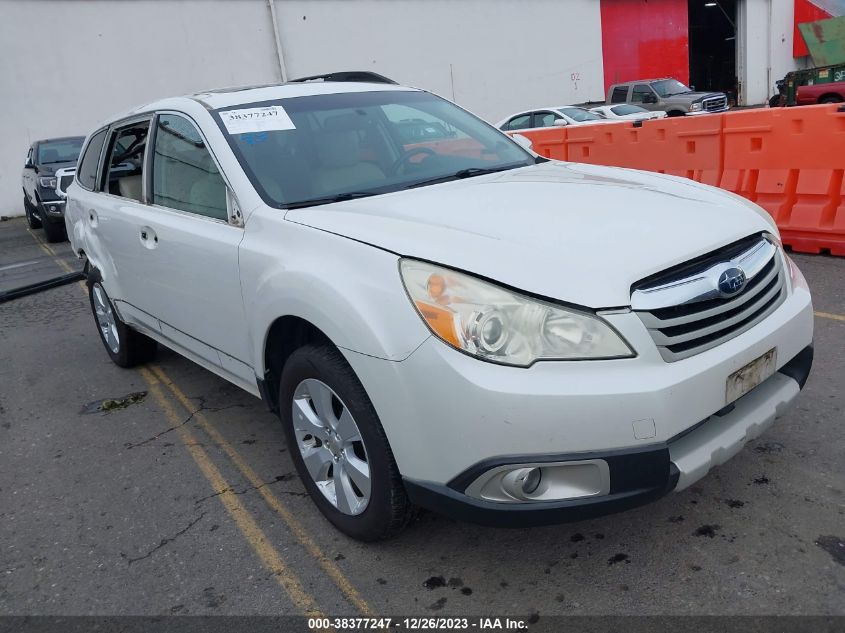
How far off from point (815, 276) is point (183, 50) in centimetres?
1942

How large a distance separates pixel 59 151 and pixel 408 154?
12745mm

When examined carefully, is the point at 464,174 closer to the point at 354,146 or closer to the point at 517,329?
the point at 354,146

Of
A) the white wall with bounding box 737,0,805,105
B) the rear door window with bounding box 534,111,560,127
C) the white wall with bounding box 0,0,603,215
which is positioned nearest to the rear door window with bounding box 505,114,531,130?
the rear door window with bounding box 534,111,560,127

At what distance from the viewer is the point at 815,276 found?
586 cm

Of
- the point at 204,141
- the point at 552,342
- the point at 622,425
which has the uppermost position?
the point at 204,141

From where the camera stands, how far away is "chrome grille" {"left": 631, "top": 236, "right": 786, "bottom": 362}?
7.48ft

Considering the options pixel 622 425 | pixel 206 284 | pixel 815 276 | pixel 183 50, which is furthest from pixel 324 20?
pixel 622 425

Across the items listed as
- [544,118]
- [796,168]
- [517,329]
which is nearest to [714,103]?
[544,118]

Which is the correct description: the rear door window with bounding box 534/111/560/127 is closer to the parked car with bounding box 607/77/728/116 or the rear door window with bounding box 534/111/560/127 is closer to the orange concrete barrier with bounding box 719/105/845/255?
the parked car with bounding box 607/77/728/116

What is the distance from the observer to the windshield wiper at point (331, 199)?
308 centimetres

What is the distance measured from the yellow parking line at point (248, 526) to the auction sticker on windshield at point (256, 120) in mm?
1686

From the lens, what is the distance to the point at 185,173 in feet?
12.2

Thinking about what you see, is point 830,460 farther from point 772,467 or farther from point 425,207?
point 425,207

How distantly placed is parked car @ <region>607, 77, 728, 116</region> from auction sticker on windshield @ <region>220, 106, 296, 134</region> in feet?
63.6
